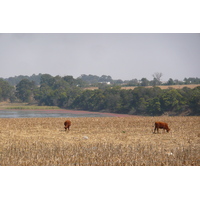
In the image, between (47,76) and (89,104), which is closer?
(89,104)

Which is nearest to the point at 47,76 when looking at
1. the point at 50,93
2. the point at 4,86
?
the point at 4,86

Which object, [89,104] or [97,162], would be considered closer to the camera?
[97,162]

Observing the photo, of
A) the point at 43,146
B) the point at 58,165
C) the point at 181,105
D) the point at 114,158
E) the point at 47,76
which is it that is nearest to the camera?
the point at 58,165

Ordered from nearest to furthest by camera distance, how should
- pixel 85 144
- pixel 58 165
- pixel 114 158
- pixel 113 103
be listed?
pixel 58 165, pixel 114 158, pixel 85 144, pixel 113 103

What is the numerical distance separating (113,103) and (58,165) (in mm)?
57999

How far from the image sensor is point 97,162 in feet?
34.3

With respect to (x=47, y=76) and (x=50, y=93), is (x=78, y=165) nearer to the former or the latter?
(x=50, y=93)

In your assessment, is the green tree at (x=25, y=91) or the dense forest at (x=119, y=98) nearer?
the dense forest at (x=119, y=98)

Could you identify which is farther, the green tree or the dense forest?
the green tree

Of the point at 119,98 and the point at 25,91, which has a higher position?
the point at 25,91

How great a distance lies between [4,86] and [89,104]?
4309 cm

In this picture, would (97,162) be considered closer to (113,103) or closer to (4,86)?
(113,103)

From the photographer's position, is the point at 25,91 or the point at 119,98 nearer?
the point at 119,98

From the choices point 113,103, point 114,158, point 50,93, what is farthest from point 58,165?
point 50,93
